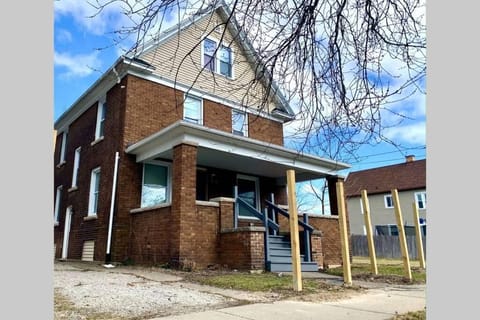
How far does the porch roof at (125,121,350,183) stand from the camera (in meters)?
9.54

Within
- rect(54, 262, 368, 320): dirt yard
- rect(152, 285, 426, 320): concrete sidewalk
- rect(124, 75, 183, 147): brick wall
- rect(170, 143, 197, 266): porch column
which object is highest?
rect(124, 75, 183, 147): brick wall

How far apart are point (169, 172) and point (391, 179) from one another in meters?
25.8

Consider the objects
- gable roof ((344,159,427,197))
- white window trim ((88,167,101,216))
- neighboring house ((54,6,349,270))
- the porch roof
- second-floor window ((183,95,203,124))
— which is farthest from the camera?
gable roof ((344,159,427,197))

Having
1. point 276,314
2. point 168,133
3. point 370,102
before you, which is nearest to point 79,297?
point 276,314

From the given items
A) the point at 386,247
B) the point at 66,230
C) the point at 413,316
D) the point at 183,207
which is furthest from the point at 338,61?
the point at 386,247

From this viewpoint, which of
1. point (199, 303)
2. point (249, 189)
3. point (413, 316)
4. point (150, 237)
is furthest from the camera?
point (249, 189)

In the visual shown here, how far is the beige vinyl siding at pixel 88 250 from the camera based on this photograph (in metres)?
11.8

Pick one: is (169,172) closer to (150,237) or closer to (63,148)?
(150,237)

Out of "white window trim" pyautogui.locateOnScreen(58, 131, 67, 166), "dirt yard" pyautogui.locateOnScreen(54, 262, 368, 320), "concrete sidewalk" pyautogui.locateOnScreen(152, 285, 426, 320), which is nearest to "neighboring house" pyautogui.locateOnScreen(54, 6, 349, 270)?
"white window trim" pyautogui.locateOnScreen(58, 131, 67, 166)

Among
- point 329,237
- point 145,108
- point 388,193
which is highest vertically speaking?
point 145,108

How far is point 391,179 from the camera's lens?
32812 mm

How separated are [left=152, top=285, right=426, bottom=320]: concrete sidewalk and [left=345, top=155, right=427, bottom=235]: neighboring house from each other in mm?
24187

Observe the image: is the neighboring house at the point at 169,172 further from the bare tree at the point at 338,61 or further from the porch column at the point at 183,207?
the bare tree at the point at 338,61

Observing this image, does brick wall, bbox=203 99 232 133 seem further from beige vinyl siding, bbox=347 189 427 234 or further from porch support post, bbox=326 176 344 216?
beige vinyl siding, bbox=347 189 427 234
